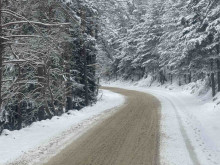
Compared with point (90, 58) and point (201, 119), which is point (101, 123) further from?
point (90, 58)

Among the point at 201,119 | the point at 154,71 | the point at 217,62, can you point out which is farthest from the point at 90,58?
the point at 154,71

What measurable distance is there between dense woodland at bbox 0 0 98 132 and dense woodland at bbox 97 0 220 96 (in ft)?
8.81

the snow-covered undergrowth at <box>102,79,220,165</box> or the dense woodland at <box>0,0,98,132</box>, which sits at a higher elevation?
the dense woodland at <box>0,0,98,132</box>

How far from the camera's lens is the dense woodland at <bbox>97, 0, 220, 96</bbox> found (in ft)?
62.6

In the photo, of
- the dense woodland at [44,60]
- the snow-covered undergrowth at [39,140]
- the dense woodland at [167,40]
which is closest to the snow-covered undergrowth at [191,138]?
the snow-covered undergrowth at [39,140]

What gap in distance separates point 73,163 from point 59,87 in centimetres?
728

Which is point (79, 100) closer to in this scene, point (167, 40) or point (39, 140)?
point (39, 140)

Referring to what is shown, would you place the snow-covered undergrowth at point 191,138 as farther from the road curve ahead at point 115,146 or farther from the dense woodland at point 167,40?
the dense woodland at point 167,40

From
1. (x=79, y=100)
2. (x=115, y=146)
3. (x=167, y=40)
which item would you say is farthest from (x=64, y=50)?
(x=167, y=40)

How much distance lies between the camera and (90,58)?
71.9 feet

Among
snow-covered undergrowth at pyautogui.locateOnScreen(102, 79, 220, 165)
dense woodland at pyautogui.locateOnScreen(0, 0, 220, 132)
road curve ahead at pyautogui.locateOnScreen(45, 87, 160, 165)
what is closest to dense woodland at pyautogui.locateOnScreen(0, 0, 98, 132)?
dense woodland at pyautogui.locateOnScreen(0, 0, 220, 132)

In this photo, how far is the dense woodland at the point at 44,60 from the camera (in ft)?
28.6

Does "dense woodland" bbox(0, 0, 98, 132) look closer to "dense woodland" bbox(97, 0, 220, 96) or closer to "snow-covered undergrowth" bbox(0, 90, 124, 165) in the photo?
"snow-covered undergrowth" bbox(0, 90, 124, 165)

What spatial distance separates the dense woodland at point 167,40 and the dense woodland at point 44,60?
2685 mm
